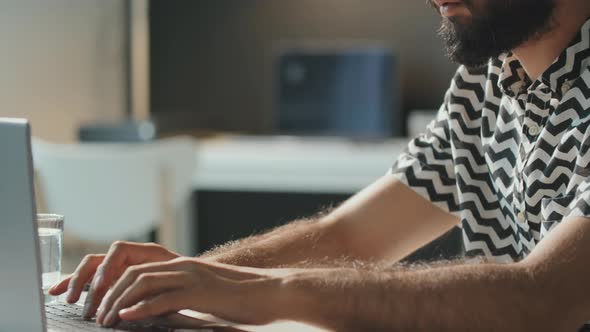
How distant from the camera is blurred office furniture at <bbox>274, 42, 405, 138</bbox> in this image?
4684mm

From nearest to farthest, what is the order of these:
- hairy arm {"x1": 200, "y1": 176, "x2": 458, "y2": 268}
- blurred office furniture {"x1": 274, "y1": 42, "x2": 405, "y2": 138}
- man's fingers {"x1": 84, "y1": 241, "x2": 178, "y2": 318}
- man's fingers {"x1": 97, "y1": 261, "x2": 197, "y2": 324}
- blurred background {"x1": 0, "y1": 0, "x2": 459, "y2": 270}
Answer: man's fingers {"x1": 97, "y1": 261, "x2": 197, "y2": 324} < man's fingers {"x1": 84, "y1": 241, "x2": 178, "y2": 318} < hairy arm {"x1": 200, "y1": 176, "x2": 458, "y2": 268} < blurred background {"x1": 0, "y1": 0, "x2": 459, "y2": 270} < blurred office furniture {"x1": 274, "y1": 42, "x2": 405, "y2": 138}

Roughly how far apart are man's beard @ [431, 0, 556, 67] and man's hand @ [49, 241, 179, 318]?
19.9 inches

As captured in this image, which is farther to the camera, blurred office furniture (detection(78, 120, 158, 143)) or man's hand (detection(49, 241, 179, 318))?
blurred office furniture (detection(78, 120, 158, 143))

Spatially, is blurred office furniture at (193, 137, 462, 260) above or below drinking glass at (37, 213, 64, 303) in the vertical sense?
below

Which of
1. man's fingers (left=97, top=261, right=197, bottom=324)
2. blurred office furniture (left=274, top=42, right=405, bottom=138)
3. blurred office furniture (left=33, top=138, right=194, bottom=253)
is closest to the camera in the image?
man's fingers (left=97, top=261, right=197, bottom=324)

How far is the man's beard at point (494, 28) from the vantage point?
4.70 ft

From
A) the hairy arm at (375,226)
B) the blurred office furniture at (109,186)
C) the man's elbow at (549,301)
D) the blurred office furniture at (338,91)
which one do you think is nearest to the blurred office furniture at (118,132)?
the blurred office furniture at (109,186)

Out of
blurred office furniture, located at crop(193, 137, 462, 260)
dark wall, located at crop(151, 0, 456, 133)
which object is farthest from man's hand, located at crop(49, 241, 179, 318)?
dark wall, located at crop(151, 0, 456, 133)

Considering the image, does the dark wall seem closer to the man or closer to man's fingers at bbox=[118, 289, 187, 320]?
the man

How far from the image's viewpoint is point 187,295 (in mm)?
1085

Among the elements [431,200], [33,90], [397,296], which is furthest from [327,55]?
[397,296]

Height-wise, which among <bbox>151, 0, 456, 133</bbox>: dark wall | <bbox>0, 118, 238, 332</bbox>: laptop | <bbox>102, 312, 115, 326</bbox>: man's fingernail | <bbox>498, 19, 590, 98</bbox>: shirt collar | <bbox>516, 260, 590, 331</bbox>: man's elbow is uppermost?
<bbox>498, 19, 590, 98</bbox>: shirt collar

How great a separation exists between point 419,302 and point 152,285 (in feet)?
0.91

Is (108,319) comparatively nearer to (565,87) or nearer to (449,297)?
(449,297)
